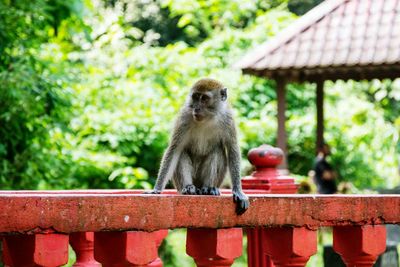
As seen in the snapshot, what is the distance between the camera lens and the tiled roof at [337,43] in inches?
466

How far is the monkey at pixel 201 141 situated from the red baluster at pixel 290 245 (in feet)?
5.31

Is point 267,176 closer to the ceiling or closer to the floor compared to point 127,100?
closer to the floor

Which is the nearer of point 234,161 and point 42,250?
point 42,250

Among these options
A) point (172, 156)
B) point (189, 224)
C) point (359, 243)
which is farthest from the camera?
point (172, 156)

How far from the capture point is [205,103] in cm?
469

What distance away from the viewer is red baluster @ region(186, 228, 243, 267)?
260cm

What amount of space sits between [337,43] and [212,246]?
391 inches

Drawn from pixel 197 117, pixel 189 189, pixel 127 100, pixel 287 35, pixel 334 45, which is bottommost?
pixel 189 189

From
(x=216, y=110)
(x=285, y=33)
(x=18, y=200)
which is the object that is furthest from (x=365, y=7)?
(x=18, y=200)

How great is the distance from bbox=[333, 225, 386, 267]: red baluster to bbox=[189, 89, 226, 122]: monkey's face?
5.65 feet

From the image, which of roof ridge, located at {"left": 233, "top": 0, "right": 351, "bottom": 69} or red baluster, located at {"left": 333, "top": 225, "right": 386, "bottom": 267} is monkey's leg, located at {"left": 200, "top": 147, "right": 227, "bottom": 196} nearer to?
red baluster, located at {"left": 333, "top": 225, "right": 386, "bottom": 267}

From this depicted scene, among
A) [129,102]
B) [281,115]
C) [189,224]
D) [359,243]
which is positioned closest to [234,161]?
[359,243]

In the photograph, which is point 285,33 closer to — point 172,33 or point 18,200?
point 18,200

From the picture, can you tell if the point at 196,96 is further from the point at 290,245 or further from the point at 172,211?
the point at 172,211
